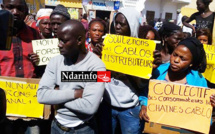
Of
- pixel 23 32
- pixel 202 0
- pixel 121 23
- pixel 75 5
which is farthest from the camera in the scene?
pixel 75 5

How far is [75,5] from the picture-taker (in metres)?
19.8

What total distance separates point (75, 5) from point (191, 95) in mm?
19006

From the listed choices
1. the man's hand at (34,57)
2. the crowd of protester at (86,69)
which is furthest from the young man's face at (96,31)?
the man's hand at (34,57)

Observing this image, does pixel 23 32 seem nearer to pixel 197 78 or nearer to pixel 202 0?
pixel 197 78

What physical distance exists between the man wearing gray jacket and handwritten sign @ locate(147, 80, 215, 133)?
2.00ft

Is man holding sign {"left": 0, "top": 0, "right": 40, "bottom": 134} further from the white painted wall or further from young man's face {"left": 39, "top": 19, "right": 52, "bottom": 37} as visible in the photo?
the white painted wall

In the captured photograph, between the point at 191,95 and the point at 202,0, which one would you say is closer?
the point at 191,95

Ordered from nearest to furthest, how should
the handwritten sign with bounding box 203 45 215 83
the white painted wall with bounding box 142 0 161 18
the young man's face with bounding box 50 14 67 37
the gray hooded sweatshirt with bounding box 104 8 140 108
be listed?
the gray hooded sweatshirt with bounding box 104 8 140 108, the young man's face with bounding box 50 14 67 37, the handwritten sign with bounding box 203 45 215 83, the white painted wall with bounding box 142 0 161 18

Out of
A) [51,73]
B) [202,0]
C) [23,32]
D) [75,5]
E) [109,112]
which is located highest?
[75,5]

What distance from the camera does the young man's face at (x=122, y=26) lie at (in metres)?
2.46

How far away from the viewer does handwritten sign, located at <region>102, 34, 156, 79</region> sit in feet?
7.40

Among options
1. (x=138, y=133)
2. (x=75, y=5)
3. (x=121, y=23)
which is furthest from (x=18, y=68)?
(x=75, y=5)

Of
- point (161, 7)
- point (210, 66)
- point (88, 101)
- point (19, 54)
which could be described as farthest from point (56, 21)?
point (161, 7)

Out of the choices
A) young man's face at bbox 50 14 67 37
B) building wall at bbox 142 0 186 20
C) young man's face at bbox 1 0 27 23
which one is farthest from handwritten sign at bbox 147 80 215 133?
building wall at bbox 142 0 186 20
